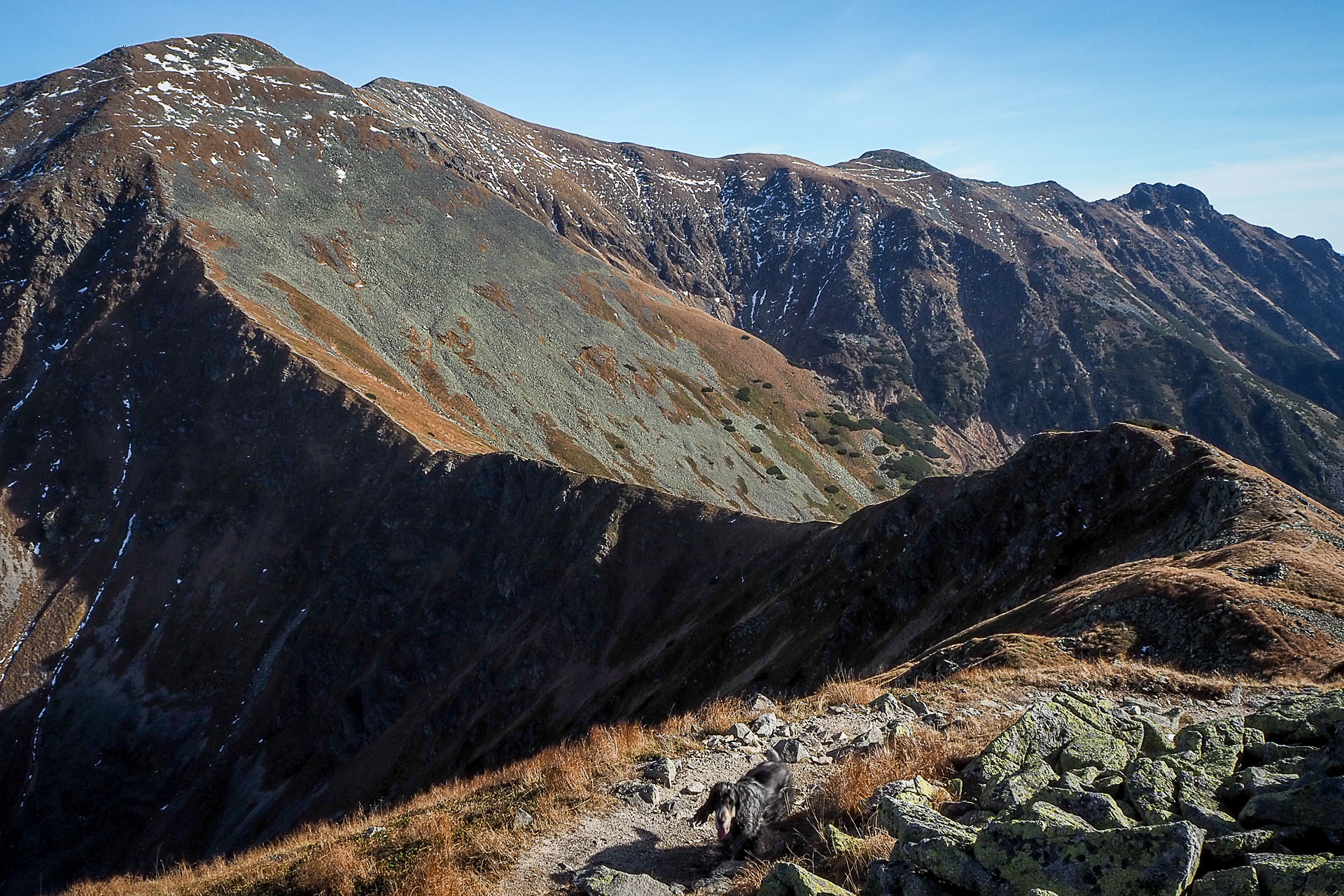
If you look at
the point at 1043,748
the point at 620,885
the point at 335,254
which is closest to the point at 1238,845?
the point at 1043,748

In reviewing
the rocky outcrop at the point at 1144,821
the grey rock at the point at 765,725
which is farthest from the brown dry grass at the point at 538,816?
the rocky outcrop at the point at 1144,821

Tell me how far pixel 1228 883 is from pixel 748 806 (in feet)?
16.7

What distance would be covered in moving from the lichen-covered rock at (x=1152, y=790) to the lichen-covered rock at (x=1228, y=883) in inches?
44.8

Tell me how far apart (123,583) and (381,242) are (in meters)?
79.8

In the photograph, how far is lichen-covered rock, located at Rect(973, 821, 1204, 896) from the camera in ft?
20.8

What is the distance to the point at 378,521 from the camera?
82.2m

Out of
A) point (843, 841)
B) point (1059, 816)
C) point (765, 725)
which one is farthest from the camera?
point (765, 725)

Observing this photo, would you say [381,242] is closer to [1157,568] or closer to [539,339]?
[539,339]

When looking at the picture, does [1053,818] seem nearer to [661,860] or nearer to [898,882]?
[898,882]

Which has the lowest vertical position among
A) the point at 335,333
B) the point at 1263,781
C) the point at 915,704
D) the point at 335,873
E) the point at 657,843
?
the point at 335,873

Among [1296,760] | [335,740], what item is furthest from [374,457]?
[1296,760]

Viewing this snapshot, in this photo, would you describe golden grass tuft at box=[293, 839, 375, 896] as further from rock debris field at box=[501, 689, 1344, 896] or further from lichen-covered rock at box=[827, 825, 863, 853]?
lichen-covered rock at box=[827, 825, 863, 853]

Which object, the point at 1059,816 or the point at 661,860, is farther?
the point at 661,860

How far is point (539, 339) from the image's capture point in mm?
144250
